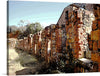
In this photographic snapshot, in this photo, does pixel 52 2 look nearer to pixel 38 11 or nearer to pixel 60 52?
pixel 38 11

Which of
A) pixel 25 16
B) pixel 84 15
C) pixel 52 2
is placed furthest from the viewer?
pixel 25 16

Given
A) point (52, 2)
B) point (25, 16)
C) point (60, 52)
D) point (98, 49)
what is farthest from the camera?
point (60, 52)

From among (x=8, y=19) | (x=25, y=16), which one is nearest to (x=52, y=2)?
(x=25, y=16)

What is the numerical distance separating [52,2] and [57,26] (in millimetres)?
1110

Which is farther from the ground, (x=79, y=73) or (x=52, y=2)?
(x=52, y=2)

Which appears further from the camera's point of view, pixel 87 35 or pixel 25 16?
pixel 25 16

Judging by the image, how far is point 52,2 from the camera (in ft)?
11.2
